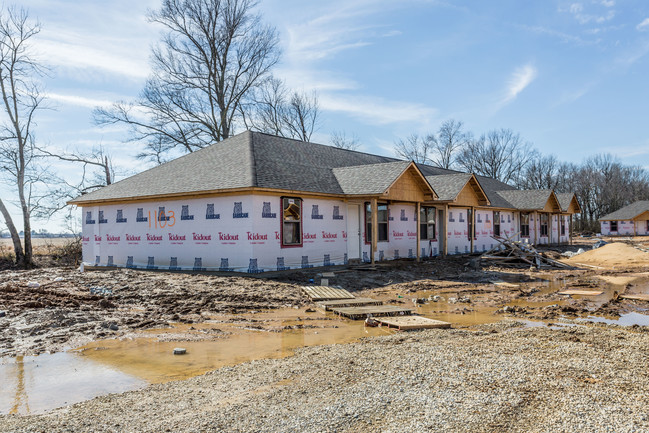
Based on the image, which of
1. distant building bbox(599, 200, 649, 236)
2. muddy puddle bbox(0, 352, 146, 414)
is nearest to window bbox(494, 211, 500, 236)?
muddy puddle bbox(0, 352, 146, 414)

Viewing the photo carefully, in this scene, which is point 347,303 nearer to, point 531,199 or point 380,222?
point 380,222

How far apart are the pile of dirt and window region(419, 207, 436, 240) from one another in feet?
23.3

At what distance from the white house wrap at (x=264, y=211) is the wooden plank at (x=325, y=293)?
2.89 metres

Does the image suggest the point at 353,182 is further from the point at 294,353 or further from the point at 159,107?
the point at 159,107

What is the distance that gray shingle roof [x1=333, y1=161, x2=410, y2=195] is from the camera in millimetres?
17266

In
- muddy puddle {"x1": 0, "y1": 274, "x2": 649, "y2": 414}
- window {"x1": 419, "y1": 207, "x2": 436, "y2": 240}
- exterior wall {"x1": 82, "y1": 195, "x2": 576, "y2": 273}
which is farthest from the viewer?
window {"x1": 419, "y1": 207, "x2": 436, "y2": 240}

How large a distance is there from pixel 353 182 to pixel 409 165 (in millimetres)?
2343

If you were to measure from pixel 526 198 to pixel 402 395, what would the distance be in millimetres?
31133

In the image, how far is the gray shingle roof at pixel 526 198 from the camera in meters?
31.4

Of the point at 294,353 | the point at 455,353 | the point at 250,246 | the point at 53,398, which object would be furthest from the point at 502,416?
the point at 250,246

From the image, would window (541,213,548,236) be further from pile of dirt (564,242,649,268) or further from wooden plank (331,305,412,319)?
wooden plank (331,305,412,319)

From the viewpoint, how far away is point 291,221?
16219mm

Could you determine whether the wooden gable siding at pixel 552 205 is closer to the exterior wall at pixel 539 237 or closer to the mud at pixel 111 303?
the exterior wall at pixel 539 237

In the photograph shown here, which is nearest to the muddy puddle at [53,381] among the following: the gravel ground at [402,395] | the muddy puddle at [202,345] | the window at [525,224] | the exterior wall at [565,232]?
the muddy puddle at [202,345]
